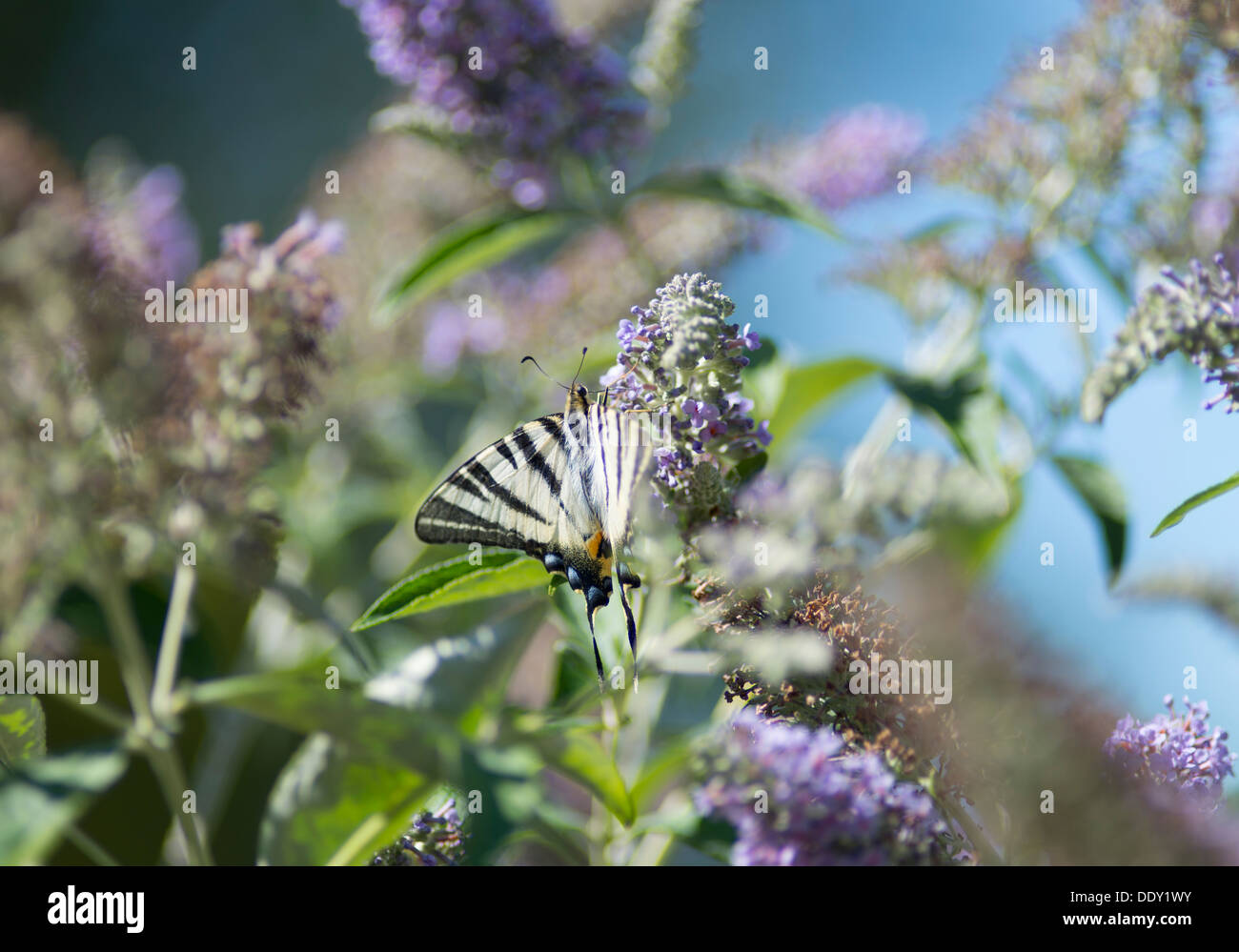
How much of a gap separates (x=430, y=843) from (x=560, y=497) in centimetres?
26

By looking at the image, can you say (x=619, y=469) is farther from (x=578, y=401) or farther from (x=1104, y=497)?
(x=1104, y=497)

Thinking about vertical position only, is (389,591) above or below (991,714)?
above

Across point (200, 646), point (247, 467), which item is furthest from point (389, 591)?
point (200, 646)

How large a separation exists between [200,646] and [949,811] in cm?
76

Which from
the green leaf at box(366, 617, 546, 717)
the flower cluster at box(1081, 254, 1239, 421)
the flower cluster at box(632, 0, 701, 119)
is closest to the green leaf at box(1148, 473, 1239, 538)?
the flower cluster at box(1081, 254, 1239, 421)

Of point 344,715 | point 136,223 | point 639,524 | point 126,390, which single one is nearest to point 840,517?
point 639,524

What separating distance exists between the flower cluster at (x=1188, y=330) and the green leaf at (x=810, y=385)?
27 cm

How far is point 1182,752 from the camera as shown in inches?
24.3

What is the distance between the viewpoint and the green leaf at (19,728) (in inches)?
26.7

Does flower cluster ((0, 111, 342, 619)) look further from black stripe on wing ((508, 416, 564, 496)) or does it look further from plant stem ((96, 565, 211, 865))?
black stripe on wing ((508, 416, 564, 496))

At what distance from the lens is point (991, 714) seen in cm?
47

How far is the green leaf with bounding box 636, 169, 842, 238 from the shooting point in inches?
37.2
